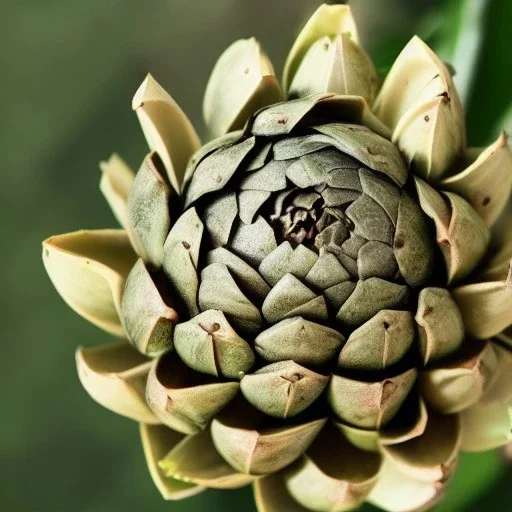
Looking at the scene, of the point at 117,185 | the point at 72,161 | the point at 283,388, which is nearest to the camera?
the point at 283,388

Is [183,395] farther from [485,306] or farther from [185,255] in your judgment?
[485,306]

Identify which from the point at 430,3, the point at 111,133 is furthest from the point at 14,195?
the point at 430,3

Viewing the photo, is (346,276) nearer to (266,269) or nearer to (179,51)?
(266,269)

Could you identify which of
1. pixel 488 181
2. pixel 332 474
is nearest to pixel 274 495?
pixel 332 474

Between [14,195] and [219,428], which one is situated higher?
[14,195]

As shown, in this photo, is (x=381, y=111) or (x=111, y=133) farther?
(x=111, y=133)

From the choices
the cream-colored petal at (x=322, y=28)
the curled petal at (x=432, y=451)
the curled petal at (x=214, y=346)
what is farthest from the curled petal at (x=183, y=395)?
the cream-colored petal at (x=322, y=28)
